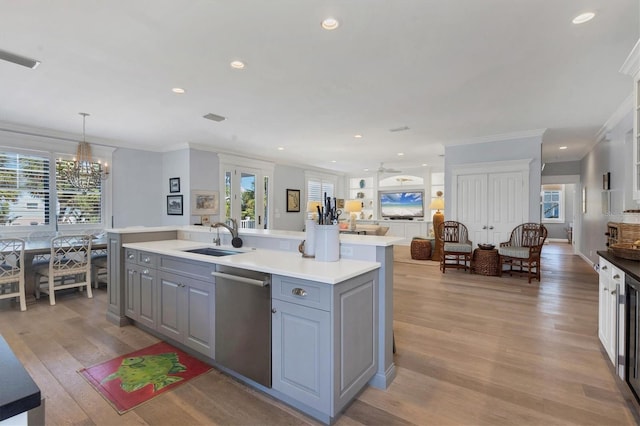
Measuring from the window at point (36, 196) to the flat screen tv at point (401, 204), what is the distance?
8.49 meters

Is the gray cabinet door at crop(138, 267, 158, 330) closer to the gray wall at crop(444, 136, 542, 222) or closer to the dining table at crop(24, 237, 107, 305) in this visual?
the dining table at crop(24, 237, 107, 305)

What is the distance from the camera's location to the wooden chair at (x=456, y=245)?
595 centimetres

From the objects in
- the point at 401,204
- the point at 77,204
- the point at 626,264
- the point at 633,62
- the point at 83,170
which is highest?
the point at 633,62

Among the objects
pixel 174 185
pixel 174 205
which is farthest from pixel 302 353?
pixel 174 185

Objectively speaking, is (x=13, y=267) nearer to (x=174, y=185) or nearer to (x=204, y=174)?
(x=174, y=185)

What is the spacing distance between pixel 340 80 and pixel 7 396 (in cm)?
333

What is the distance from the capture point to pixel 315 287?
1882 mm

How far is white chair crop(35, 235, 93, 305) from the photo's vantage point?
4.21 meters

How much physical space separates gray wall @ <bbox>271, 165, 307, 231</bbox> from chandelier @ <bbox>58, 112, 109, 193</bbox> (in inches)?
156

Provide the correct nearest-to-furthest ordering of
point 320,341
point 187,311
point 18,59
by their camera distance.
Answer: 1. point 320,341
2. point 187,311
3. point 18,59

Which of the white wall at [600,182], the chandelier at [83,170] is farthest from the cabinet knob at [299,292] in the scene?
the white wall at [600,182]

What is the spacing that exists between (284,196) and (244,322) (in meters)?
6.84

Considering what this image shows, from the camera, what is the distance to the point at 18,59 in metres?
2.77

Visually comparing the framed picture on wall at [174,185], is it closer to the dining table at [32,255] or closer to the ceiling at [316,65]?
the ceiling at [316,65]
